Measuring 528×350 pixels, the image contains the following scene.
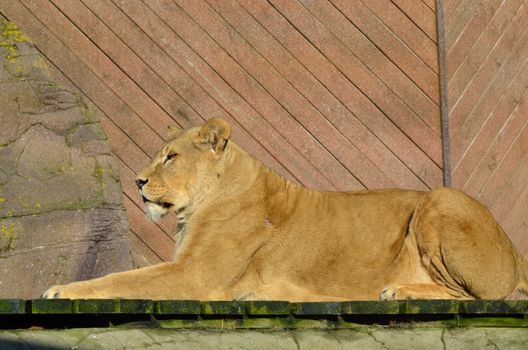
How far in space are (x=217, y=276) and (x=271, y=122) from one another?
8.70 ft

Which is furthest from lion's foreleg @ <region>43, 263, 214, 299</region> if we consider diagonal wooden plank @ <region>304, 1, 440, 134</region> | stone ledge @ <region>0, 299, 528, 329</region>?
diagonal wooden plank @ <region>304, 1, 440, 134</region>

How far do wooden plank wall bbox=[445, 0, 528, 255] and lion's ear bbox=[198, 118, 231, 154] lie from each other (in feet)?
8.19

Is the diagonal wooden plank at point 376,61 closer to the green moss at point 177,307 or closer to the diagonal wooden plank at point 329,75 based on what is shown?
the diagonal wooden plank at point 329,75

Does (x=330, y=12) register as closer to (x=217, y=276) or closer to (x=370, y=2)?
(x=370, y=2)

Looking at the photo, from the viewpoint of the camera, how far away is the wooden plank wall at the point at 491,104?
951cm

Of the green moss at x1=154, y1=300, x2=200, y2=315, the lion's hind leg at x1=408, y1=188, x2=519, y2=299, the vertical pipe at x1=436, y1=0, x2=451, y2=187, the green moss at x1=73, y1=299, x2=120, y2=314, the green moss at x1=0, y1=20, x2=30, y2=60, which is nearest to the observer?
the green moss at x1=73, y1=299, x2=120, y2=314

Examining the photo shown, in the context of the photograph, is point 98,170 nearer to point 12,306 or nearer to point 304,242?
point 304,242

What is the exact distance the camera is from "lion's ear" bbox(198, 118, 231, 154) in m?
7.41

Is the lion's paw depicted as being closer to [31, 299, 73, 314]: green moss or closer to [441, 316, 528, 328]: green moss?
[441, 316, 528, 328]: green moss

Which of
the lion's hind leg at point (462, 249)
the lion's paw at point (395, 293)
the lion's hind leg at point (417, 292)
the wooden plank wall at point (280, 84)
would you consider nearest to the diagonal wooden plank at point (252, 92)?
the wooden plank wall at point (280, 84)

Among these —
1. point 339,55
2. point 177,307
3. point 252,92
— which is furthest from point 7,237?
point 177,307

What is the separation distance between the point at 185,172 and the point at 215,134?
269mm

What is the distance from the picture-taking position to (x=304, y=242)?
23.4 feet

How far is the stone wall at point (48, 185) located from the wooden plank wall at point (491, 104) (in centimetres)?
249
